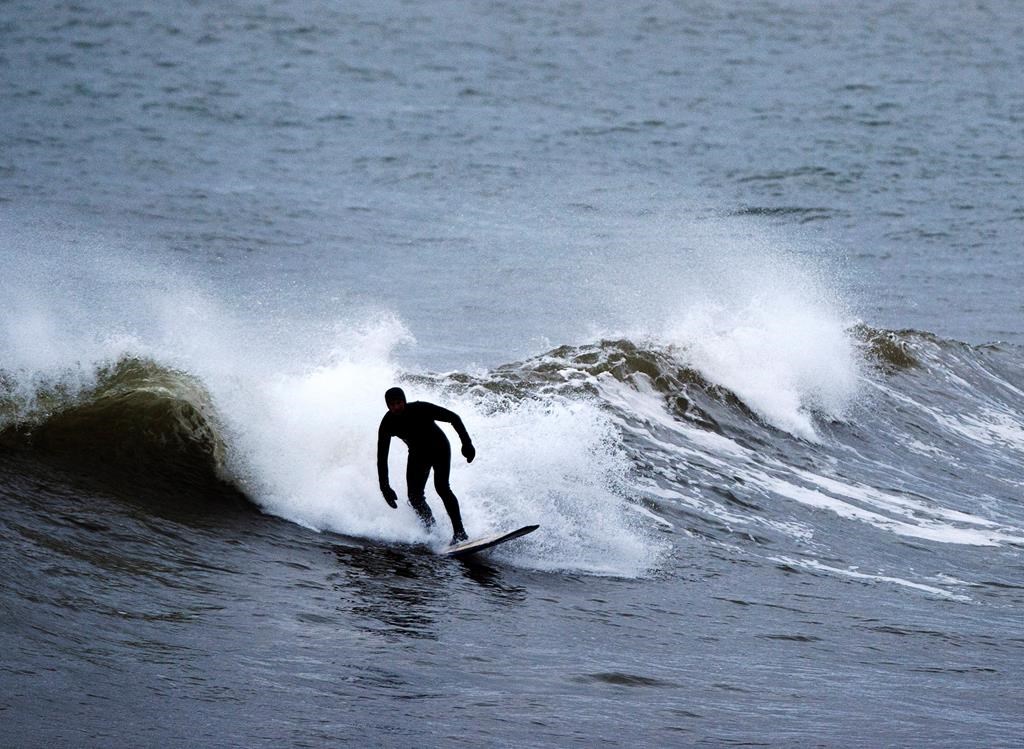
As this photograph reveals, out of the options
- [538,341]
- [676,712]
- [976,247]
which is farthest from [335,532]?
[976,247]

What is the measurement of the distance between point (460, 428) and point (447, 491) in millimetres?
628

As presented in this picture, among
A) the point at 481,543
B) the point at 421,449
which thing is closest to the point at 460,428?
the point at 421,449

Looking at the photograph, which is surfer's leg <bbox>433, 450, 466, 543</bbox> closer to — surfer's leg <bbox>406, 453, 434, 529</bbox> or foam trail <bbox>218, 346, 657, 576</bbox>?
surfer's leg <bbox>406, 453, 434, 529</bbox>

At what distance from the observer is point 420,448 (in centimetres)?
1101

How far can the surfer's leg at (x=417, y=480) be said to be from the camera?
1105 cm

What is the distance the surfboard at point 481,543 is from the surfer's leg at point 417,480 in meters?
0.42

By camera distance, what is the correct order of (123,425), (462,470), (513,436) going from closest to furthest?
1. (123,425)
2. (462,470)
3. (513,436)

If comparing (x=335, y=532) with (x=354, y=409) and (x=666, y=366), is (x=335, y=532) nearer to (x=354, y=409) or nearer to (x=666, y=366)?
(x=354, y=409)

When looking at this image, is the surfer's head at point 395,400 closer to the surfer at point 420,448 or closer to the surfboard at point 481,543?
the surfer at point 420,448

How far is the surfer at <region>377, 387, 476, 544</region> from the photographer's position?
427 inches

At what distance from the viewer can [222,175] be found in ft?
103

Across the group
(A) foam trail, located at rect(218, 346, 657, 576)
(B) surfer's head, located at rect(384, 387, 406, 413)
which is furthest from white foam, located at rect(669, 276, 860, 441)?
(B) surfer's head, located at rect(384, 387, 406, 413)

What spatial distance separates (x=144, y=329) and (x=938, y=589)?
9876 mm

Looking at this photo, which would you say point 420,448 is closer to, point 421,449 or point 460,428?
point 421,449
